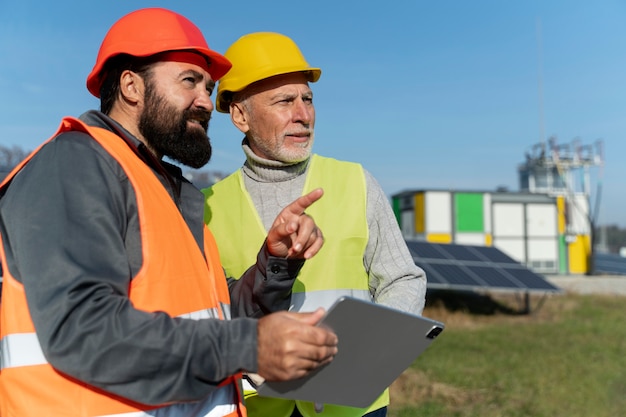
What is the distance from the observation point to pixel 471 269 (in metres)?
11.9

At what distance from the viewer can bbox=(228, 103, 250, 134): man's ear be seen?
8.83ft

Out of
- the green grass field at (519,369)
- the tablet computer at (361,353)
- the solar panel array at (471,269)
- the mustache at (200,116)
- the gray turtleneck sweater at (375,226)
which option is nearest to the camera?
the tablet computer at (361,353)

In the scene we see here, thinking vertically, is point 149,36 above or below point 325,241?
above

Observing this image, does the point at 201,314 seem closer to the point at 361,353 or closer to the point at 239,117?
the point at 361,353

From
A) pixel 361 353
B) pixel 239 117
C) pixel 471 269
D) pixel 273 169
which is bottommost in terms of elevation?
pixel 471 269

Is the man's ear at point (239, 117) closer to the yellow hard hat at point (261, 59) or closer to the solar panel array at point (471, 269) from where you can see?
the yellow hard hat at point (261, 59)

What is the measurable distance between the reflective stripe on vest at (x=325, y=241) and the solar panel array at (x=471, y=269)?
7710 millimetres

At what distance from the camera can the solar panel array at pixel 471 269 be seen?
1097 centimetres

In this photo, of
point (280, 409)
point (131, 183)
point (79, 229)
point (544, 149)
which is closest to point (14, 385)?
point (79, 229)

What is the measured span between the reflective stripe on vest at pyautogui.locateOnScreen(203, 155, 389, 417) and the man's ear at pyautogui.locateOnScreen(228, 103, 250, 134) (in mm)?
250

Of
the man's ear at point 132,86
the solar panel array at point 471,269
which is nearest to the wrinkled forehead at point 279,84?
the man's ear at point 132,86

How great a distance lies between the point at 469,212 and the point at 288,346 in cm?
2074

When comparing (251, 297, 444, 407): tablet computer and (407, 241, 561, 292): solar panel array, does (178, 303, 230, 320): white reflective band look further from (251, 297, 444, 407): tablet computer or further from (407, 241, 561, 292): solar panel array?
(407, 241, 561, 292): solar panel array

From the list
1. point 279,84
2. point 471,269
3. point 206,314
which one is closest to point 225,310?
point 206,314
